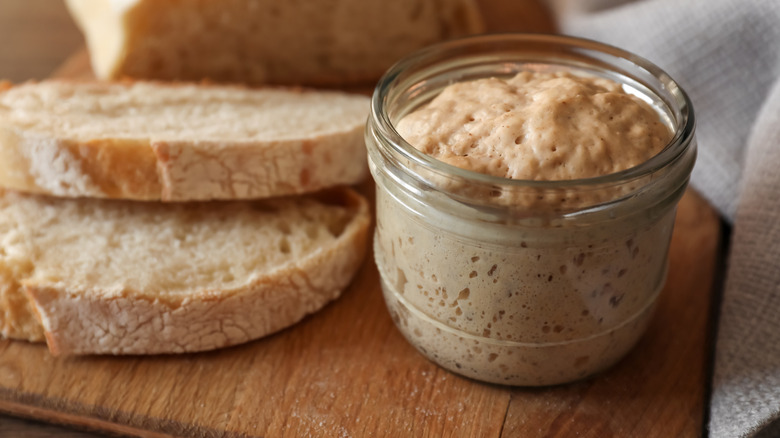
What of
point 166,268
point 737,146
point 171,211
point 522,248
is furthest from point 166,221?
point 737,146

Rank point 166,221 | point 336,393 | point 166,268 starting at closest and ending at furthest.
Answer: point 336,393
point 166,268
point 166,221

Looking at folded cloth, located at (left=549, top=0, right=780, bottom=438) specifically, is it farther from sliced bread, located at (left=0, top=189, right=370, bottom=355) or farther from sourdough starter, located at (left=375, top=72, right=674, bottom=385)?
sliced bread, located at (left=0, top=189, right=370, bottom=355)

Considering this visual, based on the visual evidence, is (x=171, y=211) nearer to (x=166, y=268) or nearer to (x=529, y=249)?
(x=166, y=268)

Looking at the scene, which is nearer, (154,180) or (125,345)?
(125,345)

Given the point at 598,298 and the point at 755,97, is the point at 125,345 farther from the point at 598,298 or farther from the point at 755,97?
the point at 755,97

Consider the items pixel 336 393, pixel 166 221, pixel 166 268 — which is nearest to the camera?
pixel 336 393

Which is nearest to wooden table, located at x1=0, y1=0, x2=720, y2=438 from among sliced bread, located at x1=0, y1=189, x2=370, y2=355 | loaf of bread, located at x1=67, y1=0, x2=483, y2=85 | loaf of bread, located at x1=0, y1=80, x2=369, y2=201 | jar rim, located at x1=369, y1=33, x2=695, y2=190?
sliced bread, located at x1=0, y1=189, x2=370, y2=355

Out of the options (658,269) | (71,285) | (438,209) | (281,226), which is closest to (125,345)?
(71,285)
